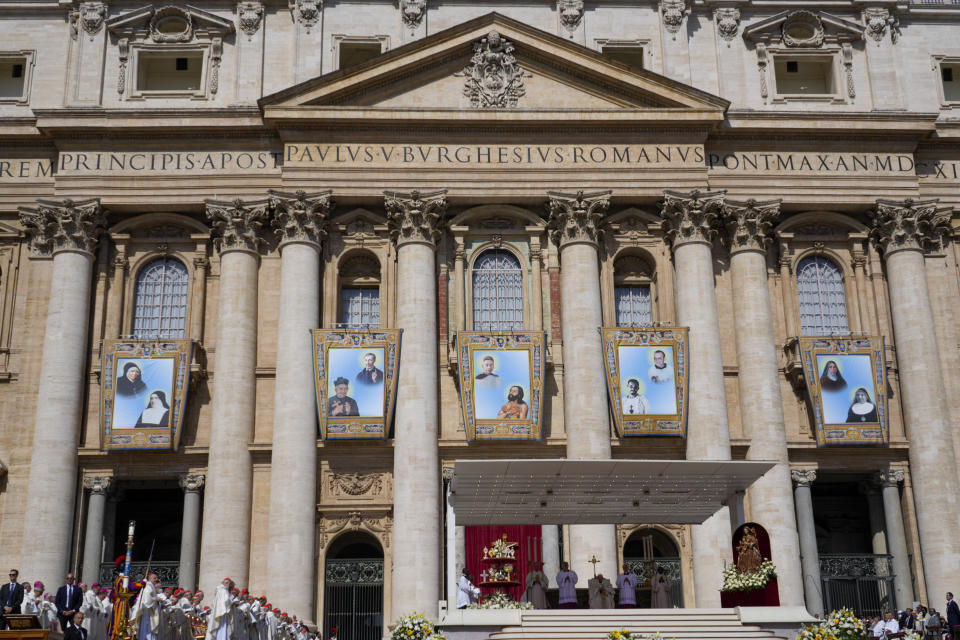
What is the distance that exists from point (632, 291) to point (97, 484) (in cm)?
1677

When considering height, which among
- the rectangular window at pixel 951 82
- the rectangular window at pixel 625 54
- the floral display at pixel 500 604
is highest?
the rectangular window at pixel 625 54

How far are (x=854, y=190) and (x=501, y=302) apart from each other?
11392 mm

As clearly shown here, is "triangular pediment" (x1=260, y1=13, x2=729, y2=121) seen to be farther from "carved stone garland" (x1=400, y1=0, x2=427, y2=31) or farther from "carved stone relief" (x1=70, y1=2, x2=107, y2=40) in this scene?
"carved stone relief" (x1=70, y1=2, x2=107, y2=40)

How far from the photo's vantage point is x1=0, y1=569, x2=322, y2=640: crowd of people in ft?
69.5

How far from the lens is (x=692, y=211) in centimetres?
3553

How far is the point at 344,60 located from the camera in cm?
3903

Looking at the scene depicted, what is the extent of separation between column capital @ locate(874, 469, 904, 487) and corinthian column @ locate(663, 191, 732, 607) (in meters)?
4.86

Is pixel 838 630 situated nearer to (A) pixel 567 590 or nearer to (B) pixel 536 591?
(A) pixel 567 590

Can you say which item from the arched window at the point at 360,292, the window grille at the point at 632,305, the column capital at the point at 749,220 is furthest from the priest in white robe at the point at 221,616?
the column capital at the point at 749,220

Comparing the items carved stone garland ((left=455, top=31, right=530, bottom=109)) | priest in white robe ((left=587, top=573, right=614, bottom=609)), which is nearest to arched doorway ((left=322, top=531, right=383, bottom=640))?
priest in white robe ((left=587, top=573, right=614, bottom=609))

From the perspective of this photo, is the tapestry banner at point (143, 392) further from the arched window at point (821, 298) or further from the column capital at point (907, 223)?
the column capital at point (907, 223)

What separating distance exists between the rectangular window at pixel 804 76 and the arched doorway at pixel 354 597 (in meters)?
20.6

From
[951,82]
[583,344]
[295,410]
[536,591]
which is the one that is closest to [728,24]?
[951,82]

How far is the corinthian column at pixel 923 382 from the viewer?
109 feet
